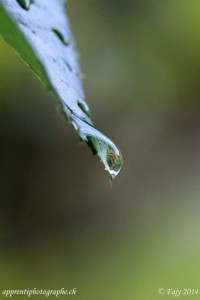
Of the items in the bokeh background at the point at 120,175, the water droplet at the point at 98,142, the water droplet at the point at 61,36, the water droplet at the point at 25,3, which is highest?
the water droplet at the point at 25,3

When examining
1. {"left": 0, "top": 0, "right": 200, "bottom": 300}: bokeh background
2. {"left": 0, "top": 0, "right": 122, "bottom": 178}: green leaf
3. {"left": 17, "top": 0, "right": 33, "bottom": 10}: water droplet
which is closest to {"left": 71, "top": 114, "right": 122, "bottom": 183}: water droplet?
{"left": 0, "top": 0, "right": 122, "bottom": 178}: green leaf

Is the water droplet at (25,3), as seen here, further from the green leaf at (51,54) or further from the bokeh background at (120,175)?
the bokeh background at (120,175)

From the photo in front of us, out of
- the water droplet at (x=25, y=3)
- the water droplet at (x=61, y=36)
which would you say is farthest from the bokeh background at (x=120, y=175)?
the water droplet at (x=25, y=3)

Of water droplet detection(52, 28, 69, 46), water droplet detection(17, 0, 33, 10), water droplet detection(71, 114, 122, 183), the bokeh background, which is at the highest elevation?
water droplet detection(17, 0, 33, 10)

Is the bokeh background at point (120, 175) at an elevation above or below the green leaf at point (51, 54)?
below

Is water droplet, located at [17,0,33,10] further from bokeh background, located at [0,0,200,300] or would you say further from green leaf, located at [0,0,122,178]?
bokeh background, located at [0,0,200,300]

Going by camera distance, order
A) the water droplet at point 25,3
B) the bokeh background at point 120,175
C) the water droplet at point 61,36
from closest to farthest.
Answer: the water droplet at point 25,3 → the water droplet at point 61,36 → the bokeh background at point 120,175

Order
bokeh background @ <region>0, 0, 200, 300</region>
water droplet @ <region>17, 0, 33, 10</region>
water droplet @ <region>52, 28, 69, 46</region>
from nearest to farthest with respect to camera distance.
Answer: water droplet @ <region>17, 0, 33, 10</region>, water droplet @ <region>52, 28, 69, 46</region>, bokeh background @ <region>0, 0, 200, 300</region>

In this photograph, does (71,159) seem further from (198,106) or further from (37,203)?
(198,106)

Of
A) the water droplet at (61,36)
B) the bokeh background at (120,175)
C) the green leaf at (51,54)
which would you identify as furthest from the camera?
the bokeh background at (120,175)

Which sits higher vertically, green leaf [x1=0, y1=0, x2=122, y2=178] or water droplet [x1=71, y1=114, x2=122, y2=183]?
green leaf [x1=0, y1=0, x2=122, y2=178]
